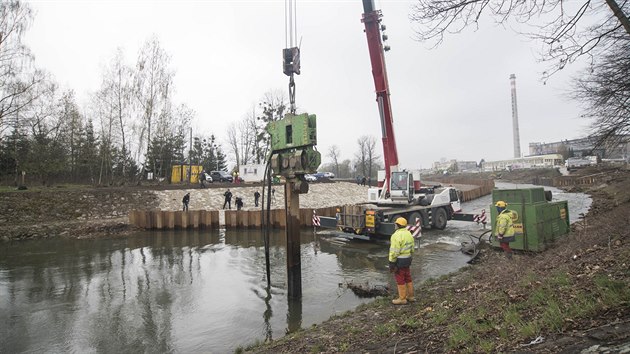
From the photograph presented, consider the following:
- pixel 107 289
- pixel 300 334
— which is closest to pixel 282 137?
pixel 300 334

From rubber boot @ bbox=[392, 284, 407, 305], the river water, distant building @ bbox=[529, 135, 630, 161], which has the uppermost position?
distant building @ bbox=[529, 135, 630, 161]

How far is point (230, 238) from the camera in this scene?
16.4m

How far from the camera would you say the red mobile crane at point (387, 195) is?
516 inches

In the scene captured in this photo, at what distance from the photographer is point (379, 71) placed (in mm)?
13688

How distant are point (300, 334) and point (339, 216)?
27.9 ft

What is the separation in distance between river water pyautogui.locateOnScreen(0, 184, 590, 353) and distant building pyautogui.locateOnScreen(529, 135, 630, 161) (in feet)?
20.6

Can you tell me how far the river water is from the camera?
6.25m

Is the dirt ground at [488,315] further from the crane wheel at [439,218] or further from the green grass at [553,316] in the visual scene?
the crane wheel at [439,218]

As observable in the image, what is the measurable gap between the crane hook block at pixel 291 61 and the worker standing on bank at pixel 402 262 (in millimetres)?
4246

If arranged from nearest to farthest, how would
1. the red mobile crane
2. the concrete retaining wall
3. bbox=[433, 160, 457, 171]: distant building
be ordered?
the red mobile crane → the concrete retaining wall → bbox=[433, 160, 457, 171]: distant building

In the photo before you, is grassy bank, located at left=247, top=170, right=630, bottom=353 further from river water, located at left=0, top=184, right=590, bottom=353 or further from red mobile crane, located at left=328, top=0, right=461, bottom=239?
red mobile crane, located at left=328, top=0, right=461, bottom=239

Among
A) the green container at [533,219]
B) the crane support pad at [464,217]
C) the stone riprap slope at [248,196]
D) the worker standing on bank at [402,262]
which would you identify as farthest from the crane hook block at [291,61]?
the stone riprap slope at [248,196]

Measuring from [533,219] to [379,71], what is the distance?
7.68 metres

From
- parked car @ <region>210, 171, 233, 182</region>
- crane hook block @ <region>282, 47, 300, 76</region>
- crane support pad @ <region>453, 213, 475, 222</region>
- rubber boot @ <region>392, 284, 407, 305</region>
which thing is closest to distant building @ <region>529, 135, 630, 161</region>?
crane support pad @ <region>453, 213, 475, 222</region>
